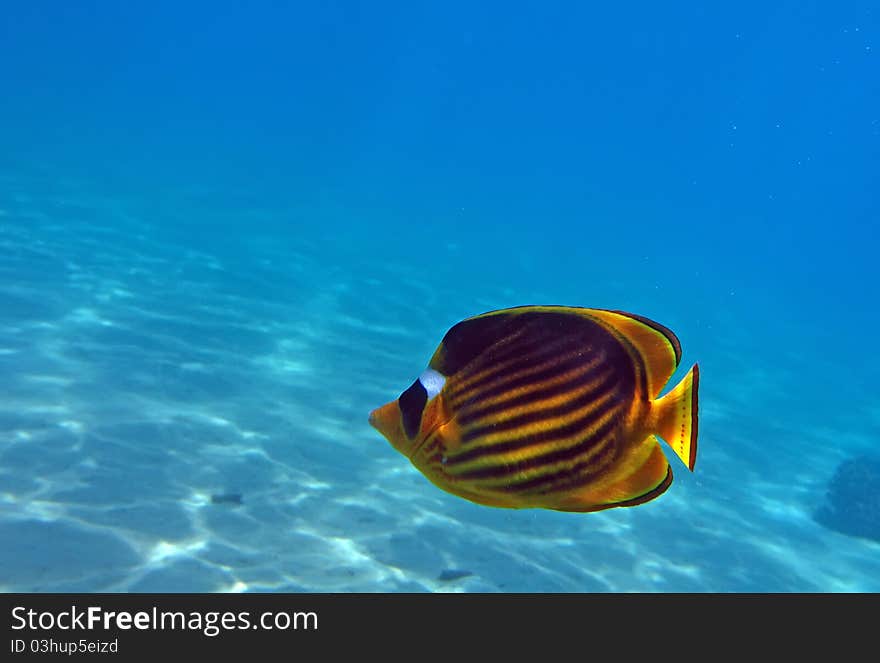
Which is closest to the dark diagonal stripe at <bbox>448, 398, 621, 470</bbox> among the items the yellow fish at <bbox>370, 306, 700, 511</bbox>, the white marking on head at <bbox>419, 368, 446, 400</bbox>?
the yellow fish at <bbox>370, 306, 700, 511</bbox>

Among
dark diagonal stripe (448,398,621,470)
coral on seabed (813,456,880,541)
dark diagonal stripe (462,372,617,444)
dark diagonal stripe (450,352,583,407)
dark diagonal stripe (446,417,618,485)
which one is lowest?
dark diagonal stripe (446,417,618,485)

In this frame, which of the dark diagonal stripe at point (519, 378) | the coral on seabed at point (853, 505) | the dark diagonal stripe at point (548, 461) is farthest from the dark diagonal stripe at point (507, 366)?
the coral on seabed at point (853, 505)

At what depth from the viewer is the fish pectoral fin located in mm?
1019

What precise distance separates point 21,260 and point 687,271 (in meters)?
42.4

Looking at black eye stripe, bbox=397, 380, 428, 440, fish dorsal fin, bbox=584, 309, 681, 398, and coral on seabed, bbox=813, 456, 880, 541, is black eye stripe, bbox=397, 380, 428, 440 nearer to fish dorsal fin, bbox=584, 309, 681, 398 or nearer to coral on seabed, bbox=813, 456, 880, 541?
fish dorsal fin, bbox=584, 309, 681, 398

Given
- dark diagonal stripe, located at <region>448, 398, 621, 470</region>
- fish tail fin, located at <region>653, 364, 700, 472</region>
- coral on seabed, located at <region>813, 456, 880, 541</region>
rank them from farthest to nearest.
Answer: coral on seabed, located at <region>813, 456, 880, 541</region> < dark diagonal stripe, located at <region>448, 398, 621, 470</region> < fish tail fin, located at <region>653, 364, 700, 472</region>

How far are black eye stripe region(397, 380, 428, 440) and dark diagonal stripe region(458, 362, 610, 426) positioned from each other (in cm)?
7

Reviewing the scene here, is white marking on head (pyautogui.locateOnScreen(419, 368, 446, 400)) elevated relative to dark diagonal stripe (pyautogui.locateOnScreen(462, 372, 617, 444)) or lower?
elevated

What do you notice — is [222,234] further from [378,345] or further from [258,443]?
[258,443]

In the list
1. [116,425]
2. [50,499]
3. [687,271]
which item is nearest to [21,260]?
[116,425]

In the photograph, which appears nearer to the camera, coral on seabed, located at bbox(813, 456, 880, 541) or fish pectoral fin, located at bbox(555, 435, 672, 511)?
fish pectoral fin, located at bbox(555, 435, 672, 511)

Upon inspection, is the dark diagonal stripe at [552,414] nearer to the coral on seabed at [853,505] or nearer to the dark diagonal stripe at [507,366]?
the dark diagonal stripe at [507,366]

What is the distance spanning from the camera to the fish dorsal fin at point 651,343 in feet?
3.49

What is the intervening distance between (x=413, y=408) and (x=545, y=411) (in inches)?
8.3
